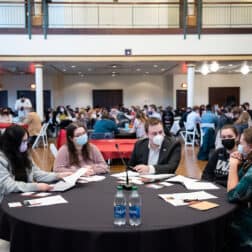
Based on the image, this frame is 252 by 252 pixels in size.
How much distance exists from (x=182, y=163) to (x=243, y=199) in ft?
18.5

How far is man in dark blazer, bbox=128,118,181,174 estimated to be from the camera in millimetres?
3734

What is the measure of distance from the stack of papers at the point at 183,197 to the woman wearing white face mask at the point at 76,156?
3.53 feet

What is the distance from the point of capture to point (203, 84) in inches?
751

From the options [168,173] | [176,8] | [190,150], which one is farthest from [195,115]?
[168,173]

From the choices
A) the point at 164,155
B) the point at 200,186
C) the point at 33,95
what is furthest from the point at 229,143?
the point at 33,95

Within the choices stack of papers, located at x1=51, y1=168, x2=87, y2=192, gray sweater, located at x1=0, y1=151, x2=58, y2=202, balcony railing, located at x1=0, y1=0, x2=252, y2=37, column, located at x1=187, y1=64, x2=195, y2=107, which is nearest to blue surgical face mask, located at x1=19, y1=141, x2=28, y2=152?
gray sweater, located at x1=0, y1=151, x2=58, y2=202

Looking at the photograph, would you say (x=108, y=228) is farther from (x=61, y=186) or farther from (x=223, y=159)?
(x=223, y=159)

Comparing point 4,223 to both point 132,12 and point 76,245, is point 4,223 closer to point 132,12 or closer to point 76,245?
point 76,245

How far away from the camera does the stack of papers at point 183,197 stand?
8.59ft

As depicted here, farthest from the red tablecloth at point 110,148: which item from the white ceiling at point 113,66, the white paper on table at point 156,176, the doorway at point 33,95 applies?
the doorway at point 33,95

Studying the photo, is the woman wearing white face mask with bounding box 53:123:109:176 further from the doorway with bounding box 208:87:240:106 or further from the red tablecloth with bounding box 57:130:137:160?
the doorway with bounding box 208:87:240:106

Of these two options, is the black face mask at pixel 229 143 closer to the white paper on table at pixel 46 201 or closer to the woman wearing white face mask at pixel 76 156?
the woman wearing white face mask at pixel 76 156

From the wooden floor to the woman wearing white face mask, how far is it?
130 inches

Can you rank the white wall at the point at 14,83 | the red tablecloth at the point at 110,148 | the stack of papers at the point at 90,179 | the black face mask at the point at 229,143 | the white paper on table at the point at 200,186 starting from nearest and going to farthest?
the white paper on table at the point at 200,186
the stack of papers at the point at 90,179
the black face mask at the point at 229,143
the red tablecloth at the point at 110,148
the white wall at the point at 14,83
